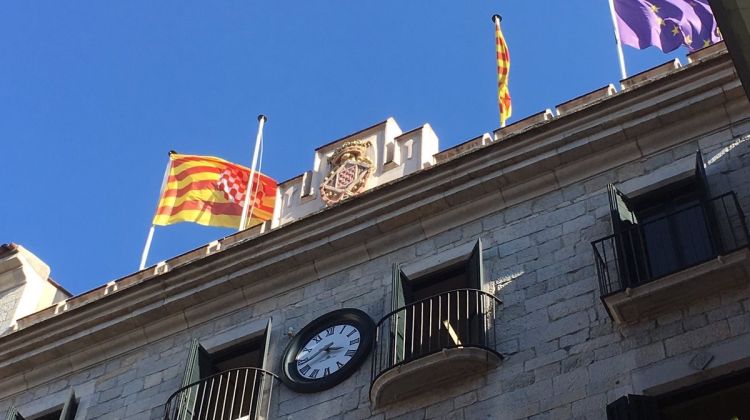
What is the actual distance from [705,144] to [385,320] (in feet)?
14.7

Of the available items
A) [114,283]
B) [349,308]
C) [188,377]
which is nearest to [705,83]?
[349,308]

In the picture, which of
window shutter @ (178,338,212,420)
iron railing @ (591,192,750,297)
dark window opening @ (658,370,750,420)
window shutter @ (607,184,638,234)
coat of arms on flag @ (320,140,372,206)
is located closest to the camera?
dark window opening @ (658,370,750,420)

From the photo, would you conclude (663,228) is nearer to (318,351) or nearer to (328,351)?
(328,351)

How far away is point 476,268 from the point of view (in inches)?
626

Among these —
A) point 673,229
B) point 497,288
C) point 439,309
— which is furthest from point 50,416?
point 673,229

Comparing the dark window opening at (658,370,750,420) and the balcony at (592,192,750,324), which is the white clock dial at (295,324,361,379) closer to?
the balcony at (592,192,750,324)

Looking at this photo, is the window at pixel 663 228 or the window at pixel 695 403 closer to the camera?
the window at pixel 695 403

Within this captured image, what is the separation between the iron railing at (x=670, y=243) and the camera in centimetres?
1425

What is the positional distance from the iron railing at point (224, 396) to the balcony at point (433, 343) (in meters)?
1.61

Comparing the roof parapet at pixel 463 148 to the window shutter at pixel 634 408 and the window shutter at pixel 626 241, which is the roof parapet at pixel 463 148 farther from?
the window shutter at pixel 634 408

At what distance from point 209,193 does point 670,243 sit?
1003cm

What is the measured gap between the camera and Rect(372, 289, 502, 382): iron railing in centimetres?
1516

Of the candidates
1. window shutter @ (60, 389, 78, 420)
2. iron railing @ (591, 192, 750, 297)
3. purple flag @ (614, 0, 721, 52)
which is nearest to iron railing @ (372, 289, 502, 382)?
iron railing @ (591, 192, 750, 297)

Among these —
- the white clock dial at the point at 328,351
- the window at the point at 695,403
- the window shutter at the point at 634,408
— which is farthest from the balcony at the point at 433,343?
the window at the point at 695,403
